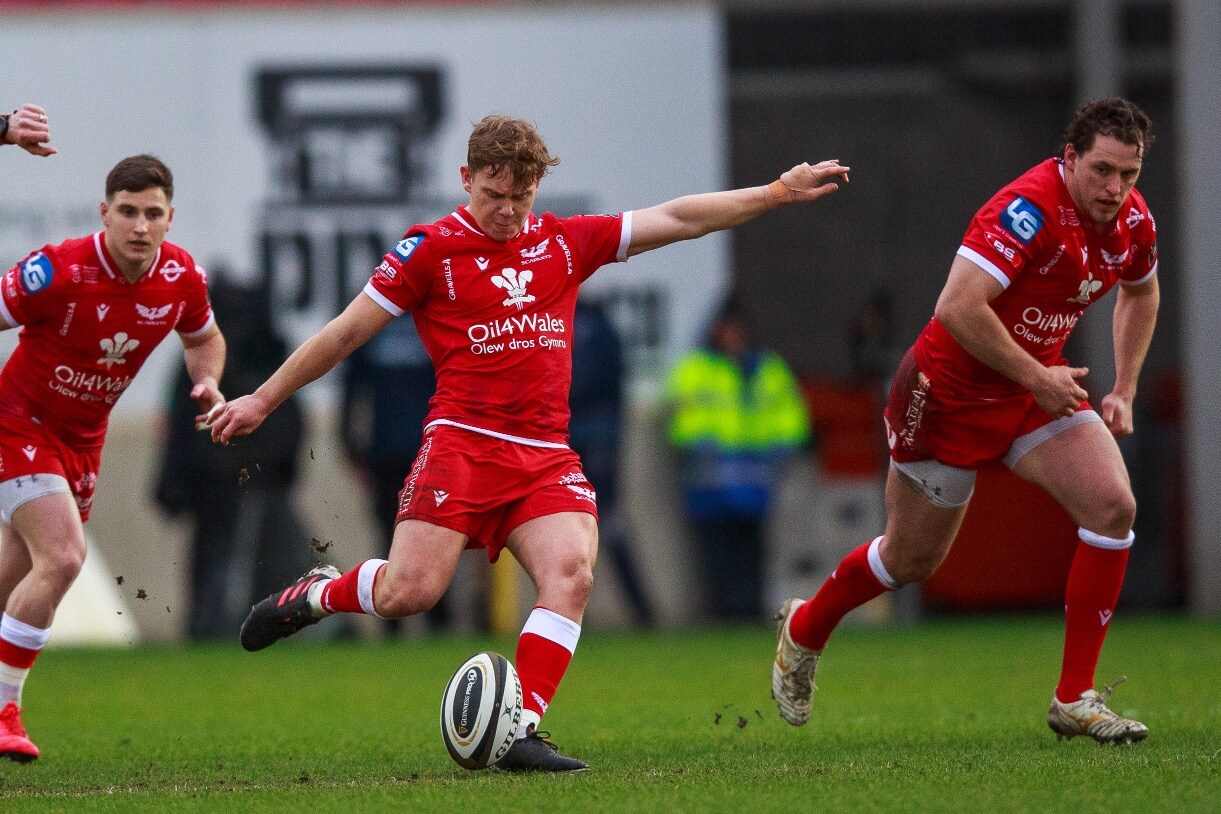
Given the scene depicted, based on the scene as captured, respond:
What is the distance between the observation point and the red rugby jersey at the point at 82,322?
22.4 feet

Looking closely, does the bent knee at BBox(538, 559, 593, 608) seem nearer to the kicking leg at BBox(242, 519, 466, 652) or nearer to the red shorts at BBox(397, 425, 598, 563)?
→ the red shorts at BBox(397, 425, 598, 563)

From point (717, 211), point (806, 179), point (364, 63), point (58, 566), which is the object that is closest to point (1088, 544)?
point (806, 179)

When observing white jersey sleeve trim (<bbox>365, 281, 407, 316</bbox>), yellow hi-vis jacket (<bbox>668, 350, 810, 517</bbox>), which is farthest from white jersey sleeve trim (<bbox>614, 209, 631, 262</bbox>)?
yellow hi-vis jacket (<bbox>668, 350, 810, 517</bbox>)

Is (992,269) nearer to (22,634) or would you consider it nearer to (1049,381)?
(1049,381)

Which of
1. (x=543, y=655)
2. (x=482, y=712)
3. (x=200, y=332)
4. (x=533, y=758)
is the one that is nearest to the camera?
(x=482, y=712)

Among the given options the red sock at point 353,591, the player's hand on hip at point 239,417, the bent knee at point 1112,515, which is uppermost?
the player's hand on hip at point 239,417

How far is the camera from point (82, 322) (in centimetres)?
688

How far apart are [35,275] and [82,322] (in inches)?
9.3

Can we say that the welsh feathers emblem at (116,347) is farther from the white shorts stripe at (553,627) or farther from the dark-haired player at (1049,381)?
the dark-haired player at (1049,381)

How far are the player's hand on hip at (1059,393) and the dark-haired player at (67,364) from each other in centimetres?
291

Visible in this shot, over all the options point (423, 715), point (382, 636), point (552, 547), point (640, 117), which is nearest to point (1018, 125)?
point (640, 117)

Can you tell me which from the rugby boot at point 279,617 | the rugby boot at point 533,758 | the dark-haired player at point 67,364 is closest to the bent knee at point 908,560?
the rugby boot at point 533,758

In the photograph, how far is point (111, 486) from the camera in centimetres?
1470

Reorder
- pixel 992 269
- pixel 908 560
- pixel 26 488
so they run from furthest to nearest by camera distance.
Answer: pixel 908 560, pixel 26 488, pixel 992 269
